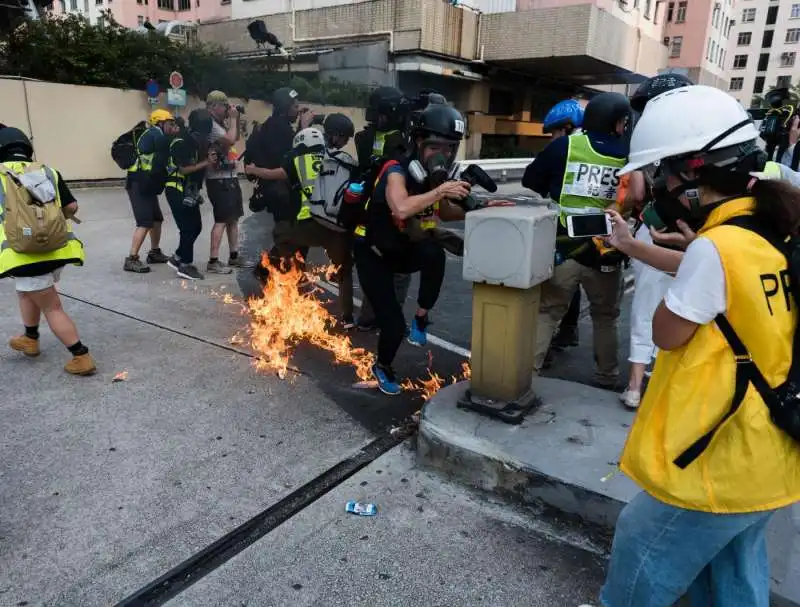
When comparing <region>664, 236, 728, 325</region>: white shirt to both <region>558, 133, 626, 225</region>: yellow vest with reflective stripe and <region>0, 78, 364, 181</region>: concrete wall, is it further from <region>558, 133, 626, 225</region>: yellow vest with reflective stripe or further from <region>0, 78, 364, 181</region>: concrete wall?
<region>0, 78, 364, 181</region>: concrete wall

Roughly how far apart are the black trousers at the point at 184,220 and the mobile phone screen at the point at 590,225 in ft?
17.6

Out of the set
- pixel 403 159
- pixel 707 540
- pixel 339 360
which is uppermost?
pixel 403 159

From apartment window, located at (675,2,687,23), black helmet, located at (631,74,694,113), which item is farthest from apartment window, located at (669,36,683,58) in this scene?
black helmet, located at (631,74,694,113)

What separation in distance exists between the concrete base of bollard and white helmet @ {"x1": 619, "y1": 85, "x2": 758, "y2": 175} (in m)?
1.55

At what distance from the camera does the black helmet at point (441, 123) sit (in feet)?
11.1

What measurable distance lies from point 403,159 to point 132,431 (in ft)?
7.38

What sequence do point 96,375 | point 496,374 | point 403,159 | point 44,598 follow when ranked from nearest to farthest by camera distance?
point 44,598 < point 496,374 < point 403,159 < point 96,375

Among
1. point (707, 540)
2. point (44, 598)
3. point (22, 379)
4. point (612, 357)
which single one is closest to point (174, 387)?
point (22, 379)

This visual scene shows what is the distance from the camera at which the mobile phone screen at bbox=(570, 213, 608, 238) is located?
87.2 inches

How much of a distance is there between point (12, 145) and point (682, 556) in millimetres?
4417

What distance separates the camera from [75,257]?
4.11m

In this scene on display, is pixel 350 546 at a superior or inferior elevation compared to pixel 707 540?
inferior

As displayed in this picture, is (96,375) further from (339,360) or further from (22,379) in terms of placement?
(339,360)

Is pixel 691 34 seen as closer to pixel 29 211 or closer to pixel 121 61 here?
pixel 121 61
